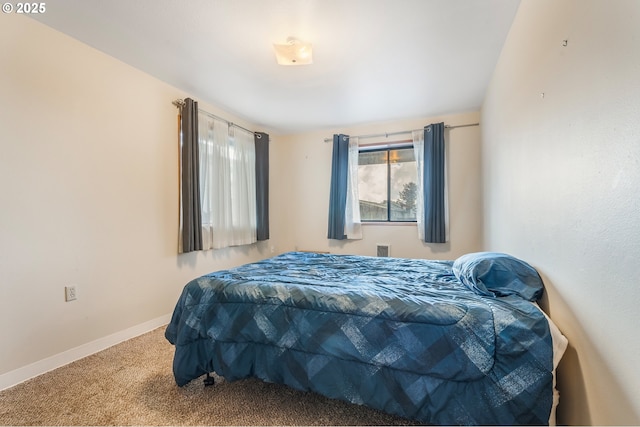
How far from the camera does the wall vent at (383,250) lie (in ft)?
13.3

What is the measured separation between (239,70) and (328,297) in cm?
224

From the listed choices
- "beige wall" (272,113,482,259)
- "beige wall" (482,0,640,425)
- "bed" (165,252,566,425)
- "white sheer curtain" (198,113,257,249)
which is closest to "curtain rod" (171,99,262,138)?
"white sheer curtain" (198,113,257,249)

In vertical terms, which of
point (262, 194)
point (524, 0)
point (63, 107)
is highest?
point (524, 0)

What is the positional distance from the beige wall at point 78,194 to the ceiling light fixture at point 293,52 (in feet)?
4.73

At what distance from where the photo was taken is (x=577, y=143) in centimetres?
108

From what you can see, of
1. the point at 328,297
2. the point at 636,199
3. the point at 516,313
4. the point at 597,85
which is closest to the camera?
the point at 636,199

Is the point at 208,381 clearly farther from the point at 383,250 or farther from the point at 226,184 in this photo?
the point at 383,250

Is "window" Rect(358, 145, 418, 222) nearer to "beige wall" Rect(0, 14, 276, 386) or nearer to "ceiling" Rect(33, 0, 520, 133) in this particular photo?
"ceiling" Rect(33, 0, 520, 133)

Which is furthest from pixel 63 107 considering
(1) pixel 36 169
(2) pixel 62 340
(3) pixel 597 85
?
(3) pixel 597 85

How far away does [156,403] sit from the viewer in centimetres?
155

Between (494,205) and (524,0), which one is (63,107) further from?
(494,205)

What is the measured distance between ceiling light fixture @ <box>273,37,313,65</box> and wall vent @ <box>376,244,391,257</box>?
2.72 metres

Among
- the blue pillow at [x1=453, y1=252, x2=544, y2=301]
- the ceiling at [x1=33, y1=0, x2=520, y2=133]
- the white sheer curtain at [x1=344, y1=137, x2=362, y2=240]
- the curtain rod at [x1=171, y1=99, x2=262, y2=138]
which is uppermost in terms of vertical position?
the ceiling at [x1=33, y1=0, x2=520, y2=133]

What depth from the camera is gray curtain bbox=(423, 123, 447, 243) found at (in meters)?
3.68
